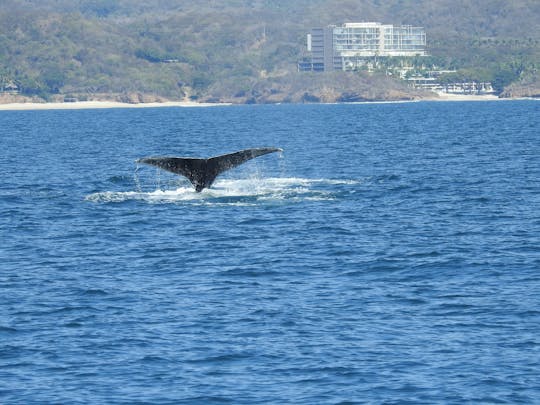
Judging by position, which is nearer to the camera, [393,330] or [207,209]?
[393,330]

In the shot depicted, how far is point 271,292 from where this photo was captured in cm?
3162

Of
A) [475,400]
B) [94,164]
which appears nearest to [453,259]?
[475,400]

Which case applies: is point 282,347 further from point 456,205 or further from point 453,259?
point 456,205

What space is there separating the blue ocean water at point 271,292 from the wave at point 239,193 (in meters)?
0.17

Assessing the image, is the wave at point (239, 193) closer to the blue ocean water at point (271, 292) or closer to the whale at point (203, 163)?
the blue ocean water at point (271, 292)

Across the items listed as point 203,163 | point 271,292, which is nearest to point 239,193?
point 203,163

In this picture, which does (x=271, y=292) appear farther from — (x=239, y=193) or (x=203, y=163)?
(x=239, y=193)

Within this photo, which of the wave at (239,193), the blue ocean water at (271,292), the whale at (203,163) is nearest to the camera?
the blue ocean water at (271,292)

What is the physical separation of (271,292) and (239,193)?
2197 cm

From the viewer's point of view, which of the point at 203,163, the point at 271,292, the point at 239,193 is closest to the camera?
the point at 271,292

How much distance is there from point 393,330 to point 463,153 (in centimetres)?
6244

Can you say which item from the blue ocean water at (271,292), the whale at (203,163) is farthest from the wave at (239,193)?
the whale at (203,163)

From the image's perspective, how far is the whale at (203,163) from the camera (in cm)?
4584

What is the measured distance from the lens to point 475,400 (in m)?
22.6
